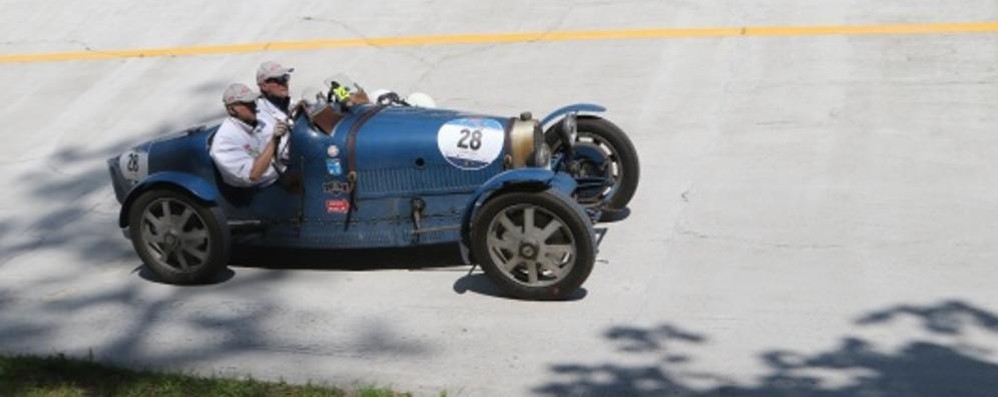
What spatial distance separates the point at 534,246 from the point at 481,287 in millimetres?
606

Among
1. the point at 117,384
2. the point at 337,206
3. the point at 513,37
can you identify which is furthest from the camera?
the point at 513,37

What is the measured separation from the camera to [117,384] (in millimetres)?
7723

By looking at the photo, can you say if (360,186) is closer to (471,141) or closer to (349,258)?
(471,141)

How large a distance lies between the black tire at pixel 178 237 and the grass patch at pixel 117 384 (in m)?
1.09

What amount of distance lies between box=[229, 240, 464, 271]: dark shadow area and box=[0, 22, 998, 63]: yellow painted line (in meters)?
3.86

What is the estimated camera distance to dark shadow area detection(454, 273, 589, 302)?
852 centimetres

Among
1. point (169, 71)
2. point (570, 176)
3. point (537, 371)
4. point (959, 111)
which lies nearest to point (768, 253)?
point (570, 176)

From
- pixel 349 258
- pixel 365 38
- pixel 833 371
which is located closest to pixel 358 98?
pixel 349 258

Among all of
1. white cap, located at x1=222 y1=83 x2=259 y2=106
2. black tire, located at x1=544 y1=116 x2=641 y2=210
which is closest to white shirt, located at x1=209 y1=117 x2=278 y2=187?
white cap, located at x1=222 y1=83 x2=259 y2=106

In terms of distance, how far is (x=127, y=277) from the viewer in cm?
938

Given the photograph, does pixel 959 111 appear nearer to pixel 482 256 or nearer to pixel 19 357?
pixel 482 256

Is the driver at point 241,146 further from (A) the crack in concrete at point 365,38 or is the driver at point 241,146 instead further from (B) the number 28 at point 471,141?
(A) the crack in concrete at point 365,38

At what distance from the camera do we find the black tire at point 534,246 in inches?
320

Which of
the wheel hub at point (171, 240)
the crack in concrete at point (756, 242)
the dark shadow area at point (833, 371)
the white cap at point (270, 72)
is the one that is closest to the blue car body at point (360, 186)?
the wheel hub at point (171, 240)
